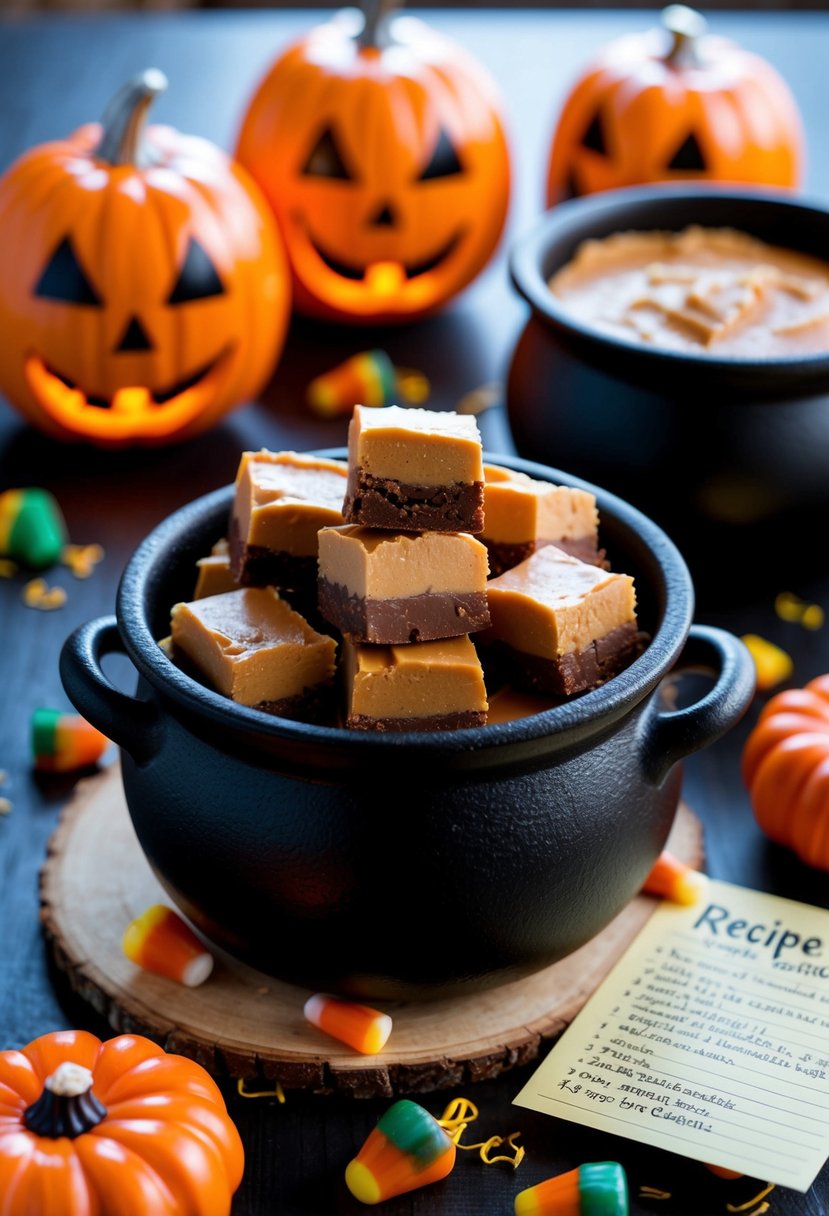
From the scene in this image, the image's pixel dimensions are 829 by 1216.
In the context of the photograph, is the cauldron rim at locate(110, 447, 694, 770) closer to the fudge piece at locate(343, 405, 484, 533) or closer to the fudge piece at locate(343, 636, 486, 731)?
the fudge piece at locate(343, 636, 486, 731)

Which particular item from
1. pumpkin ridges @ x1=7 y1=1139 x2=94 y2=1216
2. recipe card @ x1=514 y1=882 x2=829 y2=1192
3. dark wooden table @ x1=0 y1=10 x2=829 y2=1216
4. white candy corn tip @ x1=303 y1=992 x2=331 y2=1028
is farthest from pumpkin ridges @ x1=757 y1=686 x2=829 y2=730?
pumpkin ridges @ x1=7 y1=1139 x2=94 y2=1216

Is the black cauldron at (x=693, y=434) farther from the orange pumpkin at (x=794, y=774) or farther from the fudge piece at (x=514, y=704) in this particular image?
the fudge piece at (x=514, y=704)

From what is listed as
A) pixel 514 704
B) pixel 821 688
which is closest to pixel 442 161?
pixel 821 688

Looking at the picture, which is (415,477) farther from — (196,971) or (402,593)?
(196,971)

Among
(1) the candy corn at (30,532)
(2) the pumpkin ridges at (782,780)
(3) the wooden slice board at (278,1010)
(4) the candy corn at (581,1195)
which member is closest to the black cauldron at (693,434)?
(2) the pumpkin ridges at (782,780)

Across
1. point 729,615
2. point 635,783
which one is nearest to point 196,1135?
point 635,783

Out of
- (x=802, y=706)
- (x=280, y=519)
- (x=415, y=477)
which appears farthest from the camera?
(x=802, y=706)
